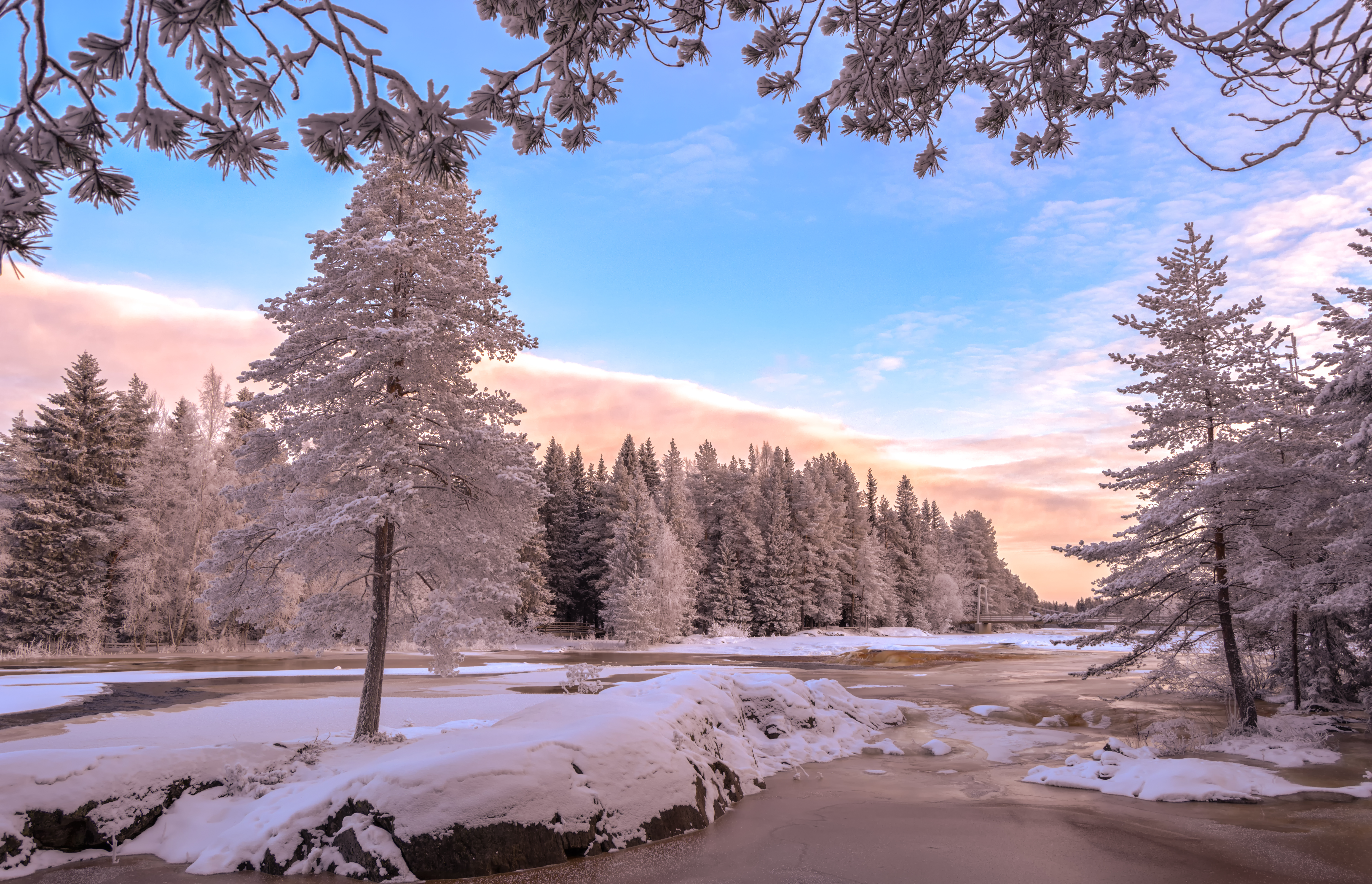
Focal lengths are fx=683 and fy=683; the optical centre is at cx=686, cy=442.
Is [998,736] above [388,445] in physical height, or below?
below

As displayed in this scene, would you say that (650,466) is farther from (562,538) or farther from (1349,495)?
(1349,495)

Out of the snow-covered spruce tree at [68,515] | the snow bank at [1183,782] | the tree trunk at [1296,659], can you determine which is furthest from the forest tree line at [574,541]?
the tree trunk at [1296,659]

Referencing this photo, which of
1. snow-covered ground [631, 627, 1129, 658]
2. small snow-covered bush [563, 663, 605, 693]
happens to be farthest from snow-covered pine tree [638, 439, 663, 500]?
small snow-covered bush [563, 663, 605, 693]

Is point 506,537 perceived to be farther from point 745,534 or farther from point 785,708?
point 745,534

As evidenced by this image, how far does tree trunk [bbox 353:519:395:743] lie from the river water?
3.93m

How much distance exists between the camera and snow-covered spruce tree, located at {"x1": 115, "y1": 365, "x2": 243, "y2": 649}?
1309 inches

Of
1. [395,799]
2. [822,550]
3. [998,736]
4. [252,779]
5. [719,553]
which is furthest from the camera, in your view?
[822,550]

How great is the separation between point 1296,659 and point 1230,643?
16.4 feet

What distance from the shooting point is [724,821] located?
7.89 m

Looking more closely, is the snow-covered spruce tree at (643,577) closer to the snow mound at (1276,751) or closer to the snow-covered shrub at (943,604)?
the snow-covered shrub at (943,604)

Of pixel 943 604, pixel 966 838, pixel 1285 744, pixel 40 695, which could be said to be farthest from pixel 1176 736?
pixel 943 604

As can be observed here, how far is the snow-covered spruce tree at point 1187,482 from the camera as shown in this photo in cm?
1351

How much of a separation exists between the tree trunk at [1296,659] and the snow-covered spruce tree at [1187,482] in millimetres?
2756

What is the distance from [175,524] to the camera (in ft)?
114
